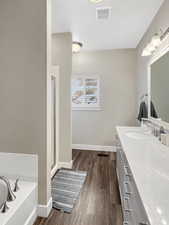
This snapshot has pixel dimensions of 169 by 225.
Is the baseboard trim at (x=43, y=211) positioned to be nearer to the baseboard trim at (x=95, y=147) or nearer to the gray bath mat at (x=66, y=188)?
the gray bath mat at (x=66, y=188)

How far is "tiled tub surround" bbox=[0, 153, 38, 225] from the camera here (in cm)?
147

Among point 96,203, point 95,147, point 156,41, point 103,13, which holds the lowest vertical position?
point 96,203

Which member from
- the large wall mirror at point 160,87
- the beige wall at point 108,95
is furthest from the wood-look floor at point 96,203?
the large wall mirror at point 160,87

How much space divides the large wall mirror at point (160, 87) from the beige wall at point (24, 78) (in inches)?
58.2

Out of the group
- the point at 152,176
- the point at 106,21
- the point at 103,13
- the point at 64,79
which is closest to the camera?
the point at 152,176

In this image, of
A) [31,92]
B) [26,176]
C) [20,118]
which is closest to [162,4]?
[31,92]

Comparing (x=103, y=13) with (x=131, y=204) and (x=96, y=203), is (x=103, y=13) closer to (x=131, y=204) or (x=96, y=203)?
(x=131, y=204)

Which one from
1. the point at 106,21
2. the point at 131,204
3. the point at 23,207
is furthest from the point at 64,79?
the point at 131,204

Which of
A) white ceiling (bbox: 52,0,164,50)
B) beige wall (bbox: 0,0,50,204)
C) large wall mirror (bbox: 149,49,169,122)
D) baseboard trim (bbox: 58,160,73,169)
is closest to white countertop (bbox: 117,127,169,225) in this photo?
large wall mirror (bbox: 149,49,169,122)

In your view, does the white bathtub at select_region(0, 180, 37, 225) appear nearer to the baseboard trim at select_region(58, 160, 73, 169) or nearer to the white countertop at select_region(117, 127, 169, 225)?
the white countertop at select_region(117, 127, 169, 225)

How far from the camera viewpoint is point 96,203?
2100mm

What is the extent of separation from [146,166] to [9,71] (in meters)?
1.77

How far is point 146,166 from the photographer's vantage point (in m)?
1.16

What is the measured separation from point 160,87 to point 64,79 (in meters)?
1.72
